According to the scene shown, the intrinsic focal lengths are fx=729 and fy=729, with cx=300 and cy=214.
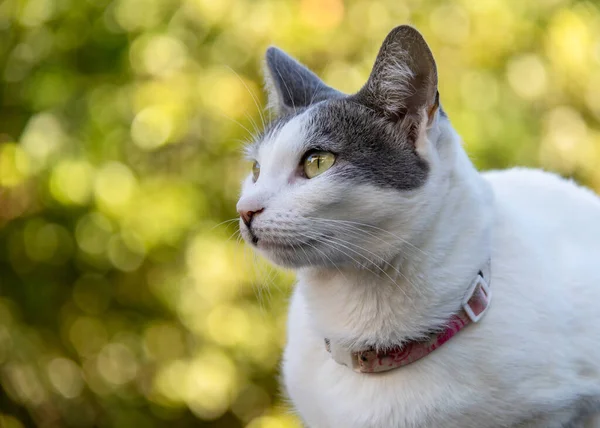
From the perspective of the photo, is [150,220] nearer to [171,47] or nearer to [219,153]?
[219,153]

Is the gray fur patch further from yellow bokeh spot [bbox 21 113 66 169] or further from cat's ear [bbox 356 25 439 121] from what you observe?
yellow bokeh spot [bbox 21 113 66 169]

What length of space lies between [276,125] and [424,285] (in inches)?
17.0

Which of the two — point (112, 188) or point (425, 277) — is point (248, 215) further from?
point (112, 188)

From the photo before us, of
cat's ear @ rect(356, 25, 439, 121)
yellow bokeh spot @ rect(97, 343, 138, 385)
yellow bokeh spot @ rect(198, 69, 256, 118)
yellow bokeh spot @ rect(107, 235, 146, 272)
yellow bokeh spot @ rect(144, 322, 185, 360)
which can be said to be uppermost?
cat's ear @ rect(356, 25, 439, 121)

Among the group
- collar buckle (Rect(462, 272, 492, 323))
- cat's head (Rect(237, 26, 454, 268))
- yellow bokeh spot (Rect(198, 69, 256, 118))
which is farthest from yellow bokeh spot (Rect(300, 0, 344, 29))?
collar buckle (Rect(462, 272, 492, 323))

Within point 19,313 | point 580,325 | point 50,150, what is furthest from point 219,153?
point 580,325

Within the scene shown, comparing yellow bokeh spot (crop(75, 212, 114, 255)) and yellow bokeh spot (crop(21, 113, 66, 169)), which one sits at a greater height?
yellow bokeh spot (crop(21, 113, 66, 169))

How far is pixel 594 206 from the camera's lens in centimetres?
158

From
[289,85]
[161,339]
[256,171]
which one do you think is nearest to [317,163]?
[256,171]

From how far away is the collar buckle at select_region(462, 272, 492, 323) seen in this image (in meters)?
1.29

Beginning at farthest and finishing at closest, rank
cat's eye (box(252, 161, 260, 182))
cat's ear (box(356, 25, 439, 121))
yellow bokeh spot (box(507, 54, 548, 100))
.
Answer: yellow bokeh spot (box(507, 54, 548, 100))
cat's eye (box(252, 161, 260, 182))
cat's ear (box(356, 25, 439, 121))

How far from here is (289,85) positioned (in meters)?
1.56

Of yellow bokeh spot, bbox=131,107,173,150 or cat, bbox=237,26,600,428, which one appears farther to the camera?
yellow bokeh spot, bbox=131,107,173,150

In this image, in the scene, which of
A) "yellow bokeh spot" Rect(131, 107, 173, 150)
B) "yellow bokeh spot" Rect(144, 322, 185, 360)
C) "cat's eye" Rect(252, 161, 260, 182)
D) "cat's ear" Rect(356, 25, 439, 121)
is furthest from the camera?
"yellow bokeh spot" Rect(144, 322, 185, 360)
